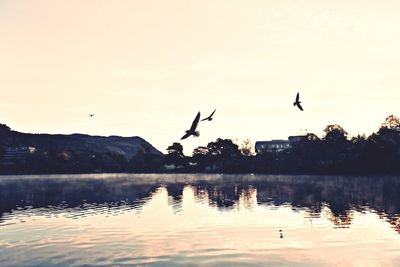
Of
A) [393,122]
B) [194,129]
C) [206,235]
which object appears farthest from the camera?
[393,122]

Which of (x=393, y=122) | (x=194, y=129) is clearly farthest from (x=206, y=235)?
(x=393, y=122)

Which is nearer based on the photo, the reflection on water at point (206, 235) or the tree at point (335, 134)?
the reflection on water at point (206, 235)

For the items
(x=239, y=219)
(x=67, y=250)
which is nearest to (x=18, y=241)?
(x=67, y=250)

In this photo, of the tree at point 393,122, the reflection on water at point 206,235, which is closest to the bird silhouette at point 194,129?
the reflection on water at point 206,235

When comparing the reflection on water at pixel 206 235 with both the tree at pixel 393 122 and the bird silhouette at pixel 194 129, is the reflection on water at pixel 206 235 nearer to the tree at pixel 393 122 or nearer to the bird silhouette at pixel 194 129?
the bird silhouette at pixel 194 129

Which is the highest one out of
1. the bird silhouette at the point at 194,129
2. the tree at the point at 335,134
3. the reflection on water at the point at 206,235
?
the tree at the point at 335,134

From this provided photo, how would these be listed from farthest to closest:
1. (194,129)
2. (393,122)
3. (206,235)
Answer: (393,122) < (206,235) < (194,129)

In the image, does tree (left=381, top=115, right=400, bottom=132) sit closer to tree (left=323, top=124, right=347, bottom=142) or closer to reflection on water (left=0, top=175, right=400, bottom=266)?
tree (left=323, top=124, right=347, bottom=142)

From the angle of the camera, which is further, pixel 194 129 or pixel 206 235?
pixel 206 235

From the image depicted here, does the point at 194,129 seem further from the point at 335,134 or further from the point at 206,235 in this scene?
the point at 335,134

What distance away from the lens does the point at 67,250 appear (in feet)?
99.1

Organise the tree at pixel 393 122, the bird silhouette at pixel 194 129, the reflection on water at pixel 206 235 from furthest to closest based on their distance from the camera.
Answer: the tree at pixel 393 122
the reflection on water at pixel 206 235
the bird silhouette at pixel 194 129

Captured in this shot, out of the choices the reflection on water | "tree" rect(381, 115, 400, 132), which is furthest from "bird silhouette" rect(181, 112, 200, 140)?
"tree" rect(381, 115, 400, 132)

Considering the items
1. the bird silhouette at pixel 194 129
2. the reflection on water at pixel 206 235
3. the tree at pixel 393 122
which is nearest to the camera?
the bird silhouette at pixel 194 129
